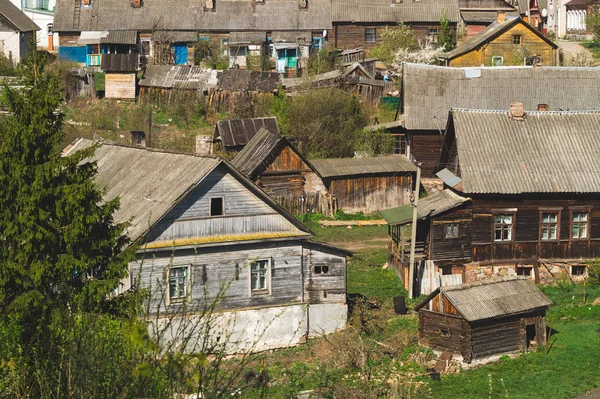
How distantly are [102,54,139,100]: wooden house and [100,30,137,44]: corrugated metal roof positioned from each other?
12.8 feet

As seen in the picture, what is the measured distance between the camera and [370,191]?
131 feet

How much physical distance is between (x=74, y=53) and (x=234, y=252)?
33300 mm

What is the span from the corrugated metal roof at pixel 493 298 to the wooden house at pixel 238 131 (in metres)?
16.8

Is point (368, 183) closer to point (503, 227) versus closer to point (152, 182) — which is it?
point (503, 227)

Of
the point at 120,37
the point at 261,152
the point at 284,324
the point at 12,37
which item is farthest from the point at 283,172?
the point at 12,37

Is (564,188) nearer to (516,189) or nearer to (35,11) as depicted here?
(516,189)

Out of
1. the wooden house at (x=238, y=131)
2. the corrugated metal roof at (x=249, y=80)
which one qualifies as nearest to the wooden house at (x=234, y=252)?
the wooden house at (x=238, y=131)

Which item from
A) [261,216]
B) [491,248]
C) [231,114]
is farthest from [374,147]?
[261,216]

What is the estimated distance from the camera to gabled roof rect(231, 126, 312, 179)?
3788 centimetres

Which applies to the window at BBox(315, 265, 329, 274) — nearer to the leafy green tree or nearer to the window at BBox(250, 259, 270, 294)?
the window at BBox(250, 259, 270, 294)

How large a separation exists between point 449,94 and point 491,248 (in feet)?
37.7

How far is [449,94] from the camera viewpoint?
1602 inches

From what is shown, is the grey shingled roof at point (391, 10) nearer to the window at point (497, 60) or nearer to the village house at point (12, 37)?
the window at point (497, 60)

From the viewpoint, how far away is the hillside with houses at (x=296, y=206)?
19.6 metres
